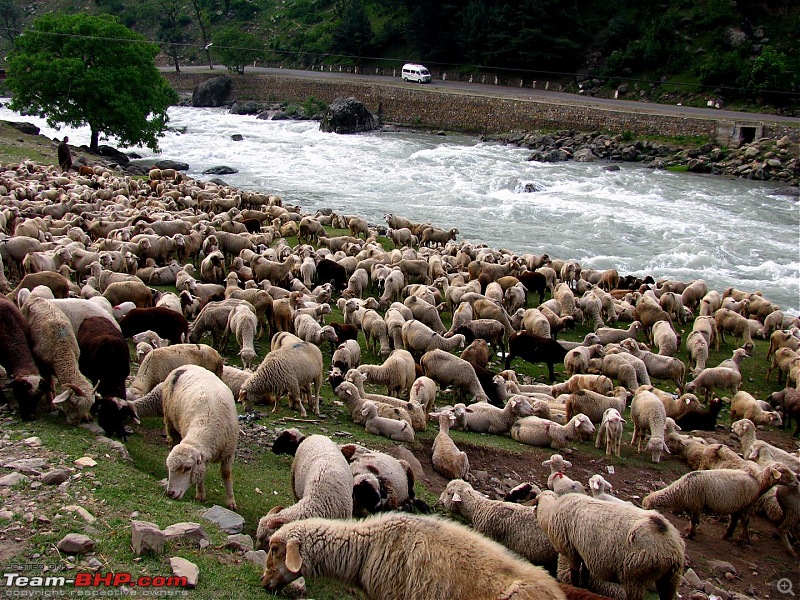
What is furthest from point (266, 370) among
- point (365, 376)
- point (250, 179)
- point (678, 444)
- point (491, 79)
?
point (491, 79)

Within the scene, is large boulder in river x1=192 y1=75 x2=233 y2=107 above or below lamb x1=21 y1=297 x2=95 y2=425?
above

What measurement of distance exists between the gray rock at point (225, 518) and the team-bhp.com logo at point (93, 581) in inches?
42.9

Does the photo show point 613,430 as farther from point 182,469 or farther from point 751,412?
point 182,469

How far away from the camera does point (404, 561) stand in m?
5.17

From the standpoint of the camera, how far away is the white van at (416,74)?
205ft

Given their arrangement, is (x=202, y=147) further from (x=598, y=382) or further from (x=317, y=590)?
(x=317, y=590)

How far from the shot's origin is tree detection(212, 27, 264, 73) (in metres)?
72.6

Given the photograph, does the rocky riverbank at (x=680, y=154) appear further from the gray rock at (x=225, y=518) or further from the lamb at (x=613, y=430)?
the gray rock at (x=225, y=518)

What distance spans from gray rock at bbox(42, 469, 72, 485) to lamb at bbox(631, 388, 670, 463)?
8007 mm

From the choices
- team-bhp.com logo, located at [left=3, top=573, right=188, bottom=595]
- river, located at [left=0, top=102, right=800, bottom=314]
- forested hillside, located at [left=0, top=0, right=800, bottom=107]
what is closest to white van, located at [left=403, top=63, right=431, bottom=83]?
forested hillside, located at [left=0, top=0, right=800, bottom=107]

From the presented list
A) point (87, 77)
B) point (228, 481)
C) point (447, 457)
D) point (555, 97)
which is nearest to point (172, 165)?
point (87, 77)

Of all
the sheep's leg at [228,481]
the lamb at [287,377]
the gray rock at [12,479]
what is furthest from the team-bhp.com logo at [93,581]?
the lamb at [287,377]

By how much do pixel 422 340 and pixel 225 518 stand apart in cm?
743

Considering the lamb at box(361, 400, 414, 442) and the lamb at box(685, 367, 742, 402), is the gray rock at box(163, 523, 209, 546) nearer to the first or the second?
the lamb at box(361, 400, 414, 442)
